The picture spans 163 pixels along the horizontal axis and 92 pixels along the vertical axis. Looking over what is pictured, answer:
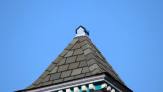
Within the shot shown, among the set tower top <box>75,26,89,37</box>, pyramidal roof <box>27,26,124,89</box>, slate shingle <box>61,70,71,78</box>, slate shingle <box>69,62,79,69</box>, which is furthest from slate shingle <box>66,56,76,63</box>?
tower top <box>75,26,89,37</box>

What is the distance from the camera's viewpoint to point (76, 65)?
1494 cm

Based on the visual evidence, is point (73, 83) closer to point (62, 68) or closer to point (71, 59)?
point (62, 68)

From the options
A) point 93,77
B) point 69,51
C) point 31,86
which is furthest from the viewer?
point 69,51

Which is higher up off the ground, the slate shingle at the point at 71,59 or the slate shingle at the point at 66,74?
the slate shingle at the point at 71,59

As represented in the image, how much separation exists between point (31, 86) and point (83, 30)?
383cm

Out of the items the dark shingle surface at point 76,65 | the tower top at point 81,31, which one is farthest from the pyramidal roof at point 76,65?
the tower top at point 81,31

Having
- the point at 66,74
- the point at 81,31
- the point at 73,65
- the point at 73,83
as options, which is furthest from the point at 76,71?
the point at 81,31

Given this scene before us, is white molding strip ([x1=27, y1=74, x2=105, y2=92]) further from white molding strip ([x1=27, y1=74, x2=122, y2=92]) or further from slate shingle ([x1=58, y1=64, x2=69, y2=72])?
slate shingle ([x1=58, y1=64, x2=69, y2=72])

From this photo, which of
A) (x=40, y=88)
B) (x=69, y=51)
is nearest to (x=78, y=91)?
(x=40, y=88)

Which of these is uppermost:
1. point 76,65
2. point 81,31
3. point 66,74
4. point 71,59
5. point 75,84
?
point 81,31

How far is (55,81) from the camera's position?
47.1ft

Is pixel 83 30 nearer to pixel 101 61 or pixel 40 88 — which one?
pixel 101 61

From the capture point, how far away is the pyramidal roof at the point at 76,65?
46.7 ft

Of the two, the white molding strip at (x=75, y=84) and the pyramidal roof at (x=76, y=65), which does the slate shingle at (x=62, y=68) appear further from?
the white molding strip at (x=75, y=84)
